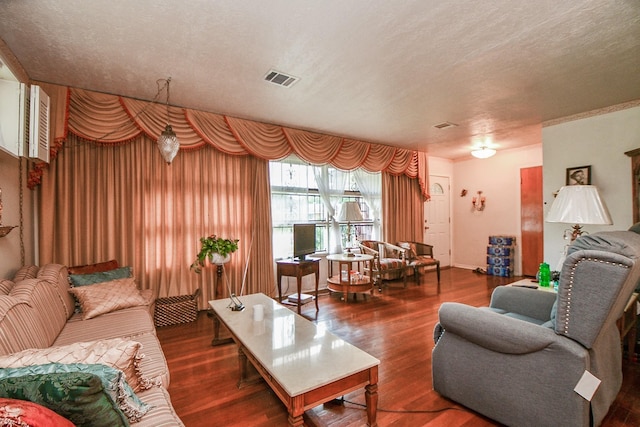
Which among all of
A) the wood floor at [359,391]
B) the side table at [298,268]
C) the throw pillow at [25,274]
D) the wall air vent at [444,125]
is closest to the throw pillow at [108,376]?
the wood floor at [359,391]

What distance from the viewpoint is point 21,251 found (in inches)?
103

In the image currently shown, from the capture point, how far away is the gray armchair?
140 centimetres

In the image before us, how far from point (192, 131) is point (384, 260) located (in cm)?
356

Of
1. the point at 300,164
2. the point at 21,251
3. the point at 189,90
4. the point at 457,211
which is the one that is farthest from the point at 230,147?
the point at 457,211

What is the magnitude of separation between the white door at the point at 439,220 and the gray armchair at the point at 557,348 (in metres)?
4.82

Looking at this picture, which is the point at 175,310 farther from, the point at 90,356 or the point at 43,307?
the point at 90,356

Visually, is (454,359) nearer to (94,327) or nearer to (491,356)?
(491,356)

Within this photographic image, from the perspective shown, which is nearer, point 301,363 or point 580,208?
point 301,363

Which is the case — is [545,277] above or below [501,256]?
above

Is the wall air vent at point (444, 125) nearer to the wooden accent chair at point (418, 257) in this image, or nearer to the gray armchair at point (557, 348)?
the wooden accent chair at point (418, 257)

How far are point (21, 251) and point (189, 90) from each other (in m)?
2.15

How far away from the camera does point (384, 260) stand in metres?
5.05

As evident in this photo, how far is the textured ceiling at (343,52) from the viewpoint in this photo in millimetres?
1911

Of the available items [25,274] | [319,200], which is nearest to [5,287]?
[25,274]
